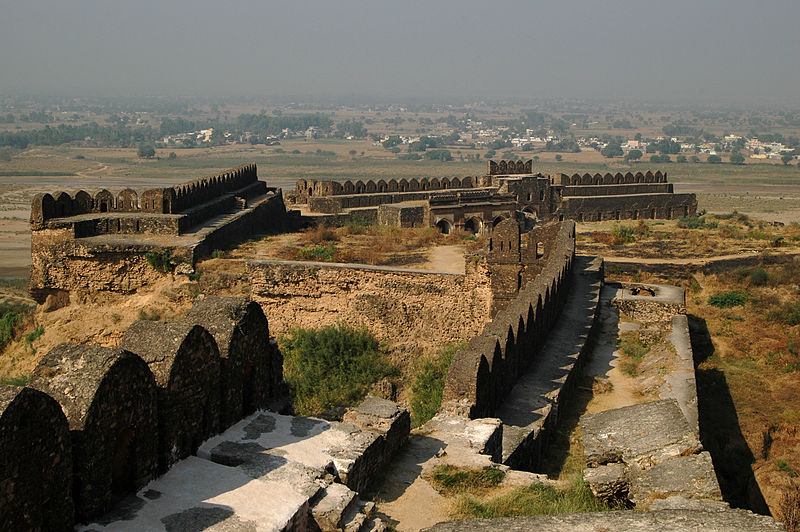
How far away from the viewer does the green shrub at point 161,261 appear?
15.7m

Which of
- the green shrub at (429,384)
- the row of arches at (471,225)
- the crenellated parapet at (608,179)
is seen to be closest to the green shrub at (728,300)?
the green shrub at (429,384)

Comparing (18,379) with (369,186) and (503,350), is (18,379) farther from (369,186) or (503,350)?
(369,186)

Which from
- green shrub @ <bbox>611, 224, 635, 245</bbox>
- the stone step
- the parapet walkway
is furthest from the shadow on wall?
green shrub @ <bbox>611, 224, 635, 245</bbox>

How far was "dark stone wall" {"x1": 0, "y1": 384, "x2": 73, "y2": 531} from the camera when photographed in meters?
4.25

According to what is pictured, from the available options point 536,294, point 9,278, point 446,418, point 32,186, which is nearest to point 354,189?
point 9,278

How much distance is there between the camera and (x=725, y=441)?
34.4 ft

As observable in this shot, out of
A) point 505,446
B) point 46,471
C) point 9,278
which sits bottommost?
point 9,278

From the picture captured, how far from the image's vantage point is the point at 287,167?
92.9m

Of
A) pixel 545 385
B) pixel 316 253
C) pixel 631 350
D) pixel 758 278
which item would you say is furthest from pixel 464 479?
pixel 758 278

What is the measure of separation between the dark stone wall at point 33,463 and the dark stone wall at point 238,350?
178cm

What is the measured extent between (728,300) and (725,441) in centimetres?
854

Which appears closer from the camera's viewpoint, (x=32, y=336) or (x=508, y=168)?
(x=32, y=336)

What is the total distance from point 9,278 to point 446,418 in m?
24.3

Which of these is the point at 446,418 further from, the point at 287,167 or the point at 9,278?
the point at 287,167
